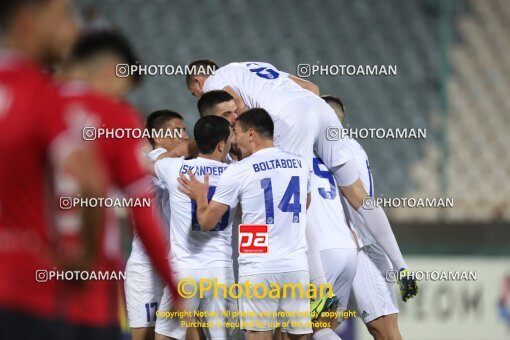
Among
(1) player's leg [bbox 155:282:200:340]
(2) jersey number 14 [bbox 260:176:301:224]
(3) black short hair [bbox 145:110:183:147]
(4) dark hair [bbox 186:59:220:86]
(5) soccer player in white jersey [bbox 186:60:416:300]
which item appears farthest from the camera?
(4) dark hair [bbox 186:59:220:86]

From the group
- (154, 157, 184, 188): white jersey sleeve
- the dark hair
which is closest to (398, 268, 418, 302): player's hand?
(154, 157, 184, 188): white jersey sleeve

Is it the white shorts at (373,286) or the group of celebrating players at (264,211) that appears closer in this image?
the group of celebrating players at (264,211)

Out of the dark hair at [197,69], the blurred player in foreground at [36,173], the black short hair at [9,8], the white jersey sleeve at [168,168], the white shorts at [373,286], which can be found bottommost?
the blurred player in foreground at [36,173]

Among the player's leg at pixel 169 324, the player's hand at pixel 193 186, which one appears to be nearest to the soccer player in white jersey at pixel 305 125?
the player's hand at pixel 193 186

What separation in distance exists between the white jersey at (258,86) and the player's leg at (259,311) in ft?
3.52

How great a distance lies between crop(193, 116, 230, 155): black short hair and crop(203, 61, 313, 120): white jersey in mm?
354

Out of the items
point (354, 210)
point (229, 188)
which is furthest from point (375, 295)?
point (229, 188)

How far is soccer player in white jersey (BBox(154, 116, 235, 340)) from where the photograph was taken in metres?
5.98

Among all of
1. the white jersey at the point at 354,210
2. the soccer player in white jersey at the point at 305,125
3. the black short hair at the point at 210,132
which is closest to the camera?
the black short hair at the point at 210,132

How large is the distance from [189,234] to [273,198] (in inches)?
29.3

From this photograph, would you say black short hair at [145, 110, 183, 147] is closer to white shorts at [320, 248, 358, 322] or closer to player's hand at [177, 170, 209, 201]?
player's hand at [177, 170, 209, 201]

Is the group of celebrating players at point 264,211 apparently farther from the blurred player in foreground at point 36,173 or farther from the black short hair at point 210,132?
the blurred player in foreground at point 36,173

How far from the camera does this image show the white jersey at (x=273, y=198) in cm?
565

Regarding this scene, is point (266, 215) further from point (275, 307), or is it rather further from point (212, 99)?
point (212, 99)
